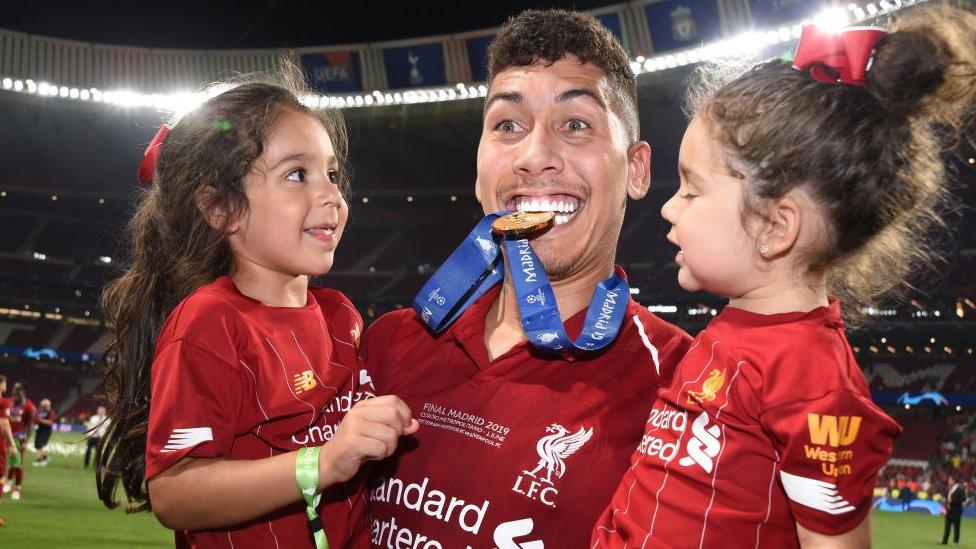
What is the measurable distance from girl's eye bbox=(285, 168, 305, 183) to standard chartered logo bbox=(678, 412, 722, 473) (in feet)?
4.60

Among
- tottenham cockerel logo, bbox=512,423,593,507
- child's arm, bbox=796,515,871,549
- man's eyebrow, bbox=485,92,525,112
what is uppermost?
man's eyebrow, bbox=485,92,525,112

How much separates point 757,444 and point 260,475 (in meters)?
1.14

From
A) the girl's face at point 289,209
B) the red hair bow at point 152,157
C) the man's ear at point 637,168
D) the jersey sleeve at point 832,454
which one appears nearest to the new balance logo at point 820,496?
the jersey sleeve at point 832,454

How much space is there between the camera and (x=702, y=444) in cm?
189

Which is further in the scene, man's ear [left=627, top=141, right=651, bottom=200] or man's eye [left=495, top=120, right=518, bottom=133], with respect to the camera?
man's ear [left=627, top=141, right=651, bottom=200]

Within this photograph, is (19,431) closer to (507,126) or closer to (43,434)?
(43,434)

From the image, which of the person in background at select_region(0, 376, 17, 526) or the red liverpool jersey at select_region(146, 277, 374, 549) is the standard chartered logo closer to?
the red liverpool jersey at select_region(146, 277, 374, 549)

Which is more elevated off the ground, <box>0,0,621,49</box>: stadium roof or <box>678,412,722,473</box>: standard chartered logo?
<box>0,0,621,49</box>: stadium roof

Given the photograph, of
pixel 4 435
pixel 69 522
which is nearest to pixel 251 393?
pixel 69 522

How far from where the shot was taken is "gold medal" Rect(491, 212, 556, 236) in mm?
2371

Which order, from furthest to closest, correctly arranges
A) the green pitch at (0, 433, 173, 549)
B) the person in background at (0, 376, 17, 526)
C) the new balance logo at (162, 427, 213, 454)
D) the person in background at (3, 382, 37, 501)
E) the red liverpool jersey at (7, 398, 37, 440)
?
the red liverpool jersey at (7, 398, 37, 440) < the person in background at (3, 382, 37, 501) < the person in background at (0, 376, 17, 526) < the green pitch at (0, 433, 173, 549) < the new balance logo at (162, 427, 213, 454)

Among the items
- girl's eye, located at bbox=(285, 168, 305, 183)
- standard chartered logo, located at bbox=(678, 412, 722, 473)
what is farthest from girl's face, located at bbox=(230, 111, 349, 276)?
standard chartered logo, located at bbox=(678, 412, 722, 473)

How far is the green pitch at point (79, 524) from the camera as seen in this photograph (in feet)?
33.1

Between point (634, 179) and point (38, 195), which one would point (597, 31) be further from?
point (38, 195)
